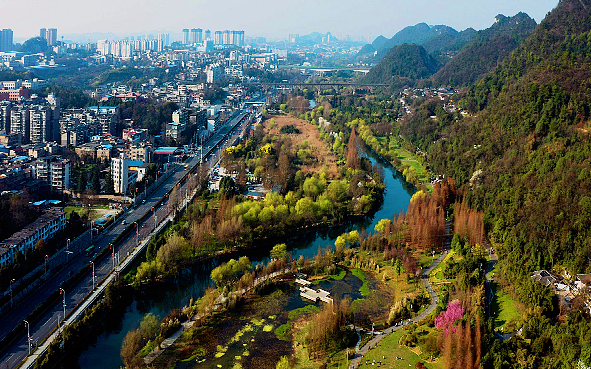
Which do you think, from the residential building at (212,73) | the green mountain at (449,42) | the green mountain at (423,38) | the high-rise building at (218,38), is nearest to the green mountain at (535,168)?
the residential building at (212,73)

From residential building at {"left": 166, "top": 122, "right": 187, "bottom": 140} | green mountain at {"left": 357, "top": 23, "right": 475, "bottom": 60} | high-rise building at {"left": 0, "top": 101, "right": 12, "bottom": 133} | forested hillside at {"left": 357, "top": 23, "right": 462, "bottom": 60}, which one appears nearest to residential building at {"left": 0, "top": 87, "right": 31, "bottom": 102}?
high-rise building at {"left": 0, "top": 101, "right": 12, "bottom": 133}

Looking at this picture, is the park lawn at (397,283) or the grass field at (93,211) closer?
the park lawn at (397,283)

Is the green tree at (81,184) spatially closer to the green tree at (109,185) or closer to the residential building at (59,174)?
the residential building at (59,174)

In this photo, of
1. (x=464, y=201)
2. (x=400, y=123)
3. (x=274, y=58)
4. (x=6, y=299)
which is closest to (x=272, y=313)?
(x=6, y=299)

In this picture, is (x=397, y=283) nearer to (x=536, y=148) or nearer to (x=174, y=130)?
(x=536, y=148)

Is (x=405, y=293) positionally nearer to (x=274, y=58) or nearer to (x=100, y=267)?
(x=100, y=267)

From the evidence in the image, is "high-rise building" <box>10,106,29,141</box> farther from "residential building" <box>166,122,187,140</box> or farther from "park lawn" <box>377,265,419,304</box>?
"park lawn" <box>377,265,419,304</box>

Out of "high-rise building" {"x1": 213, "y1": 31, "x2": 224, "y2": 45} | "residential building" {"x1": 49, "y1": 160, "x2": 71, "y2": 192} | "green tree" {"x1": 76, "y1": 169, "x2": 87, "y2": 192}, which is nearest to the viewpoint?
"green tree" {"x1": 76, "y1": 169, "x2": 87, "y2": 192}
